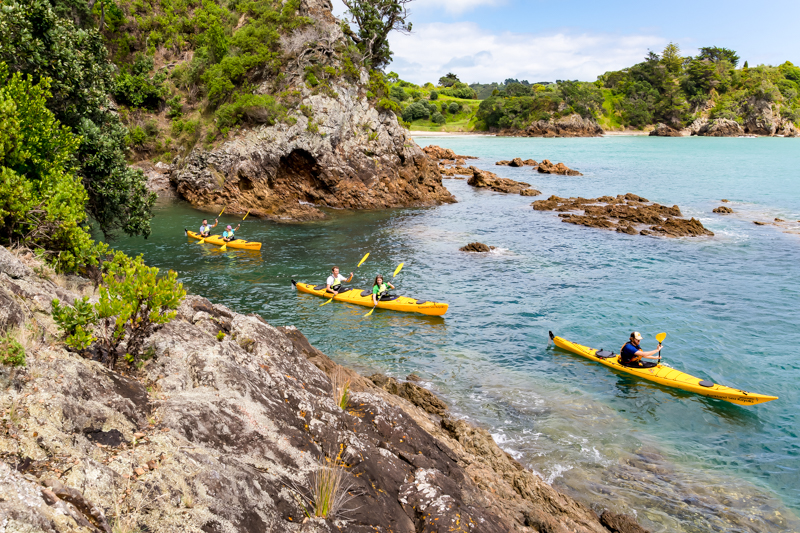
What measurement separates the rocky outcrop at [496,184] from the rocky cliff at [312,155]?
10.4 m

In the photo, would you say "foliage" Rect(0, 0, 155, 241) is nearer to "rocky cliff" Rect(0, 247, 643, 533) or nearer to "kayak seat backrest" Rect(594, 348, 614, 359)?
"rocky cliff" Rect(0, 247, 643, 533)

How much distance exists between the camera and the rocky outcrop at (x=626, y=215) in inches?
1265

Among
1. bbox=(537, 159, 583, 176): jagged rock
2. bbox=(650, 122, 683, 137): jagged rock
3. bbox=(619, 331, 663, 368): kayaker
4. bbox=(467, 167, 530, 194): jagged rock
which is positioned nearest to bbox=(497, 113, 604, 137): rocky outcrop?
bbox=(650, 122, 683, 137): jagged rock

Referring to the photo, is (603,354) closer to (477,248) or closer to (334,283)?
(334,283)

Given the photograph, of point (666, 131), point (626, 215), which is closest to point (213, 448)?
point (626, 215)

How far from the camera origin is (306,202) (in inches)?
1485

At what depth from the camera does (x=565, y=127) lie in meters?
120

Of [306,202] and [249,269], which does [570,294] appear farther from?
[306,202]

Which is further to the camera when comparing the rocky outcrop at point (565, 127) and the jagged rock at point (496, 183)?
the rocky outcrop at point (565, 127)

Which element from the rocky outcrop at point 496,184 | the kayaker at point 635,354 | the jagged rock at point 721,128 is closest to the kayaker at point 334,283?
the kayaker at point 635,354

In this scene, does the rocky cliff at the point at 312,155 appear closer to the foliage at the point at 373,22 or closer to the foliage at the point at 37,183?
the foliage at the point at 373,22

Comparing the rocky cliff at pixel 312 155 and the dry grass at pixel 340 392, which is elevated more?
the rocky cliff at pixel 312 155

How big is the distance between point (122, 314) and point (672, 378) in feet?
47.2

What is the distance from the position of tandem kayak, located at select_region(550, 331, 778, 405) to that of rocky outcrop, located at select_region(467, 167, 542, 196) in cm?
3327
